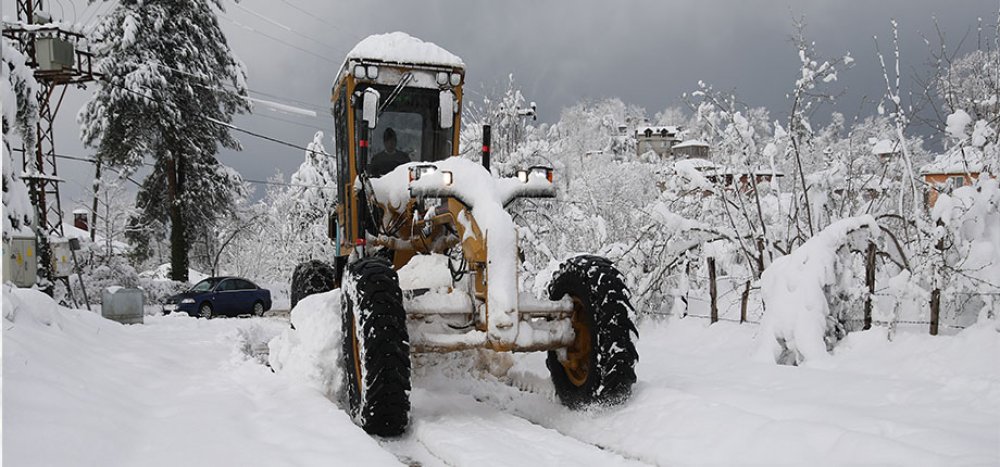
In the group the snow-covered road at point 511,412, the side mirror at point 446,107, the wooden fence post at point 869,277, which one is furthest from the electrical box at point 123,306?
the wooden fence post at point 869,277

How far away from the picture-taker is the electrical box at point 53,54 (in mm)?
18359

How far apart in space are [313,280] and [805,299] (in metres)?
5.71

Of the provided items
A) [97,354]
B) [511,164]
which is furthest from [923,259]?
[511,164]

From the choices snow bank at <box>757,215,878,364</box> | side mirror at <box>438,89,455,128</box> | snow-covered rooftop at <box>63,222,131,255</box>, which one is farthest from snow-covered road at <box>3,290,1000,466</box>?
snow-covered rooftop at <box>63,222,131,255</box>

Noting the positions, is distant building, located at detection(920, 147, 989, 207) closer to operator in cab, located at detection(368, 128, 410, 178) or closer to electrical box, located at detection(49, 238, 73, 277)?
operator in cab, located at detection(368, 128, 410, 178)

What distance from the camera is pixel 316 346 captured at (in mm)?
6715

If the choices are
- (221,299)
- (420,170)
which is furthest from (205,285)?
(420,170)

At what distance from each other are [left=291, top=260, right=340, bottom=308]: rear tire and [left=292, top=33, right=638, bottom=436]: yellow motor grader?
1629 millimetres

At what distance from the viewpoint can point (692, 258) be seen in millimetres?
10703

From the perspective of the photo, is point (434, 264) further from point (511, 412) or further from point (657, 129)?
point (657, 129)

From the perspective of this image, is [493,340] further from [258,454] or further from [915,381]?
[915,381]

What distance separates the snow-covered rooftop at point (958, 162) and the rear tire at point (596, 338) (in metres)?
4.45

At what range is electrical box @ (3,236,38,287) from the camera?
46.4ft

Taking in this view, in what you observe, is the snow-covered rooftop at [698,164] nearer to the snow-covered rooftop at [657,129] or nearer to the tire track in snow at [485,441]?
the tire track in snow at [485,441]
